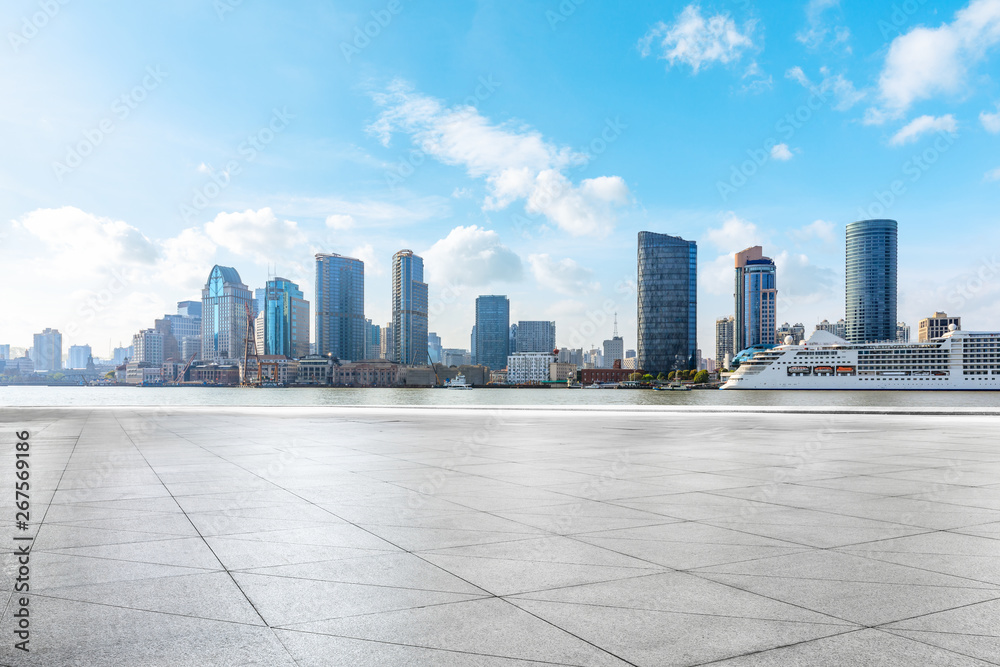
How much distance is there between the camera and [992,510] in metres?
8.30

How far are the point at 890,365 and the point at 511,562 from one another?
156 meters

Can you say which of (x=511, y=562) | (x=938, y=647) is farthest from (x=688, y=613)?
(x=511, y=562)

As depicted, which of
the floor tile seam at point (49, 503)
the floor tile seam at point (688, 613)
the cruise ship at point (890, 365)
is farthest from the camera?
the cruise ship at point (890, 365)

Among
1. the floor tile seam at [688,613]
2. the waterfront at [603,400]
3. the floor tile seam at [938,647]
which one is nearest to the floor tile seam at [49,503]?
the floor tile seam at [688,613]

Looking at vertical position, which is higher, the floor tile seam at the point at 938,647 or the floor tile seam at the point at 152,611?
the floor tile seam at the point at 938,647

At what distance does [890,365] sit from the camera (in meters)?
138

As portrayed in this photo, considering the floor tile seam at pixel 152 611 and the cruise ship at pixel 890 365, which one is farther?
the cruise ship at pixel 890 365

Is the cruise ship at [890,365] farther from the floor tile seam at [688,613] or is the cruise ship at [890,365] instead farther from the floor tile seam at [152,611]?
the floor tile seam at [152,611]

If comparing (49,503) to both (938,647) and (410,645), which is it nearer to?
(410,645)

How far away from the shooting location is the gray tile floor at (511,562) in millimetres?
4164

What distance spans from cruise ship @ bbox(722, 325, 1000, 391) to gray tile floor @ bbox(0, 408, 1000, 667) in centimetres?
14302

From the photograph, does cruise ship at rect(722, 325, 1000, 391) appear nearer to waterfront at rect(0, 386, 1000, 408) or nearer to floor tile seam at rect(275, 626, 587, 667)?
waterfront at rect(0, 386, 1000, 408)

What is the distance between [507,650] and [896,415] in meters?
30.6

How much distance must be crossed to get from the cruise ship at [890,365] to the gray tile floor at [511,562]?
143024 mm
